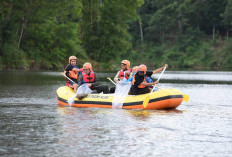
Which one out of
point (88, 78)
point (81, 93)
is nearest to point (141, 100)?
point (81, 93)

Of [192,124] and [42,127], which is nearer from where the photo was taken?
[42,127]

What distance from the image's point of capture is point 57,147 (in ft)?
32.8

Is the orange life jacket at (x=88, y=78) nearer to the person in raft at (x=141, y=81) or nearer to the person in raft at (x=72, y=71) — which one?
the person in raft at (x=72, y=71)

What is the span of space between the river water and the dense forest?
34007 millimetres

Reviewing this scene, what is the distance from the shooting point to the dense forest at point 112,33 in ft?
170

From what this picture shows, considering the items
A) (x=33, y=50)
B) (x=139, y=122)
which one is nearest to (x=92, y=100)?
(x=139, y=122)

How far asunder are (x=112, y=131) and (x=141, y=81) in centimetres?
508

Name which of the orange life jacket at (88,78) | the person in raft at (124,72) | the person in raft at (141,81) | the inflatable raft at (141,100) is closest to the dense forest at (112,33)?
the orange life jacket at (88,78)

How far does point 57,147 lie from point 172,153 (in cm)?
222

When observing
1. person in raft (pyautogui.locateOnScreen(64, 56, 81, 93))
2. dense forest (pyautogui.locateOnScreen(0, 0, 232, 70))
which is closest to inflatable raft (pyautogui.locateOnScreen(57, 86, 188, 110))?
person in raft (pyautogui.locateOnScreen(64, 56, 81, 93))

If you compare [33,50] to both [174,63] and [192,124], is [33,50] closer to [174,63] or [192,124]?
[174,63]

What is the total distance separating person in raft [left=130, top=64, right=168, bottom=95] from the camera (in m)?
16.6

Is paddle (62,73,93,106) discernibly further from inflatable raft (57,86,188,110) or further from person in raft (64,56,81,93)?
person in raft (64,56,81,93)

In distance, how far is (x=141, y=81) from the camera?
16719mm
